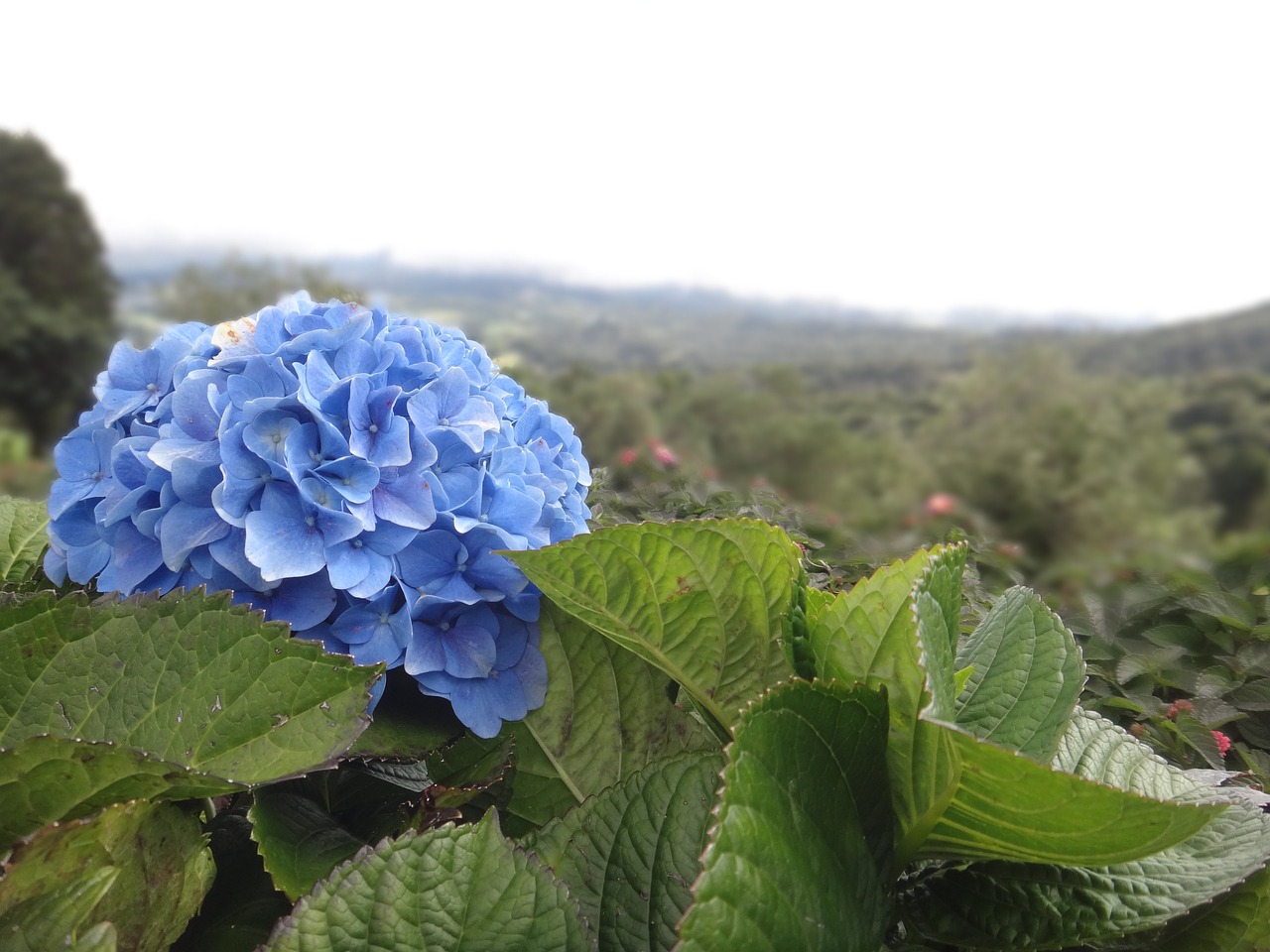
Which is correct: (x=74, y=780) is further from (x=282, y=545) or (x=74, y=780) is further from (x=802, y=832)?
(x=802, y=832)

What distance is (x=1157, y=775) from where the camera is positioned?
96 cm

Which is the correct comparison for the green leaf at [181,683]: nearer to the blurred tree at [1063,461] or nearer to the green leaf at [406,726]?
the green leaf at [406,726]

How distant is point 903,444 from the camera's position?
89.1 ft

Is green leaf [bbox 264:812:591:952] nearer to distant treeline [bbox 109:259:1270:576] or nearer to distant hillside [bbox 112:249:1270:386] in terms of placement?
distant treeline [bbox 109:259:1270:576]

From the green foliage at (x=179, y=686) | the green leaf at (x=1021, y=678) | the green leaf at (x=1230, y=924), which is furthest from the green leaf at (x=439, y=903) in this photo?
the green leaf at (x=1230, y=924)

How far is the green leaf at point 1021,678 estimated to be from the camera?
90 centimetres

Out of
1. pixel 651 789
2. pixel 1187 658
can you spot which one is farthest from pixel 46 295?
pixel 1187 658

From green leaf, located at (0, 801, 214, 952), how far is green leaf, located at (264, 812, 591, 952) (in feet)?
0.48

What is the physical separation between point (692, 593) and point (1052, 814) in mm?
432

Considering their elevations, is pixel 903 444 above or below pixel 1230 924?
below

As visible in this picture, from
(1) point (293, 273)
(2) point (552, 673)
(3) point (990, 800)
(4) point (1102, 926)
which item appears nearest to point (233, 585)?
(2) point (552, 673)

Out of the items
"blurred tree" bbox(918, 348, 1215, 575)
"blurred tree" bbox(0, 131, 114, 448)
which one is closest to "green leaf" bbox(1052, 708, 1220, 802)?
"blurred tree" bbox(918, 348, 1215, 575)

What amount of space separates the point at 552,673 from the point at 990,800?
0.58 m

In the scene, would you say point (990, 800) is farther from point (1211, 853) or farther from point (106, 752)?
point (106, 752)
